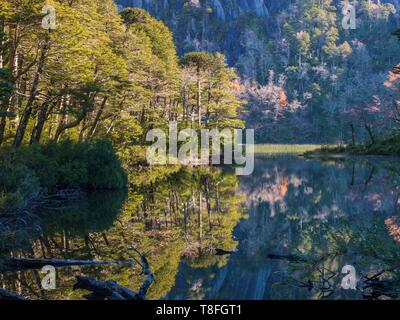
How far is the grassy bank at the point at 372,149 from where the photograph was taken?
135 feet

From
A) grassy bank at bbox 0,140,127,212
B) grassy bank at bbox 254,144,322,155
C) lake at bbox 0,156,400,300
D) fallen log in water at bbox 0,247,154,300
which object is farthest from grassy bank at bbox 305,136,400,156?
fallen log in water at bbox 0,247,154,300

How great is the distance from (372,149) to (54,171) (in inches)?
1347

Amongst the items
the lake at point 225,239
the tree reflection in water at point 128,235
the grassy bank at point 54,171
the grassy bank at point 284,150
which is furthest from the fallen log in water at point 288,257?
the grassy bank at point 284,150

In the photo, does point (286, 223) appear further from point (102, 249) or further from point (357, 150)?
point (357, 150)

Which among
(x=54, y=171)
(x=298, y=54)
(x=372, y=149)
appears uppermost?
(x=298, y=54)

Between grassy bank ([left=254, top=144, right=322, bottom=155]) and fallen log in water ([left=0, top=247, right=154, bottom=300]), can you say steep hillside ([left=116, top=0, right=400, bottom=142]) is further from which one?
fallen log in water ([left=0, top=247, right=154, bottom=300])

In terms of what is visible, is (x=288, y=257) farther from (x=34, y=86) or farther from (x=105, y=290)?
(x=34, y=86)

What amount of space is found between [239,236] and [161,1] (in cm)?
12671

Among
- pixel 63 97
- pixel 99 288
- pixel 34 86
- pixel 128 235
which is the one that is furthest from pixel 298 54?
pixel 99 288

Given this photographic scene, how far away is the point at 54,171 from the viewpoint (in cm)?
1883

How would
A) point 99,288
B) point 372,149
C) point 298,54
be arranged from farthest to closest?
point 298,54 → point 372,149 → point 99,288

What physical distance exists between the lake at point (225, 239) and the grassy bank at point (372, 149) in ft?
62.6

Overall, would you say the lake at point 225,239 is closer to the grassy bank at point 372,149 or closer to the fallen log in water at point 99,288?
the fallen log in water at point 99,288

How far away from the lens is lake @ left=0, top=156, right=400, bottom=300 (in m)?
8.00
